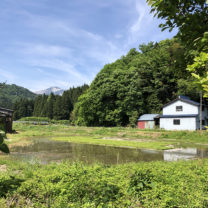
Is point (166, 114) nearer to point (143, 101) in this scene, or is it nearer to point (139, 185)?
point (143, 101)

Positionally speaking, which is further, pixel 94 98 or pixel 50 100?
pixel 50 100

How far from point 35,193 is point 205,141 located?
80.0ft

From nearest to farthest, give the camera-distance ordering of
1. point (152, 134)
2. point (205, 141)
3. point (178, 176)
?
point (178, 176), point (205, 141), point (152, 134)

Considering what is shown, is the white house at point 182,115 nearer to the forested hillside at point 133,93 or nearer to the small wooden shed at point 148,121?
the small wooden shed at point 148,121

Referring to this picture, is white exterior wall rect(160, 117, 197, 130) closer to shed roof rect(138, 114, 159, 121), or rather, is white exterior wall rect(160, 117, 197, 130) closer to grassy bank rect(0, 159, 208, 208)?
shed roof rect(138, 114, 159, 121)

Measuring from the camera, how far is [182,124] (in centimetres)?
3678

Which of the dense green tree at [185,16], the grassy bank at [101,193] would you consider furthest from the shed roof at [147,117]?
the dense green tree at [185,16]

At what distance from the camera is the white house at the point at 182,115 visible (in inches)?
1402

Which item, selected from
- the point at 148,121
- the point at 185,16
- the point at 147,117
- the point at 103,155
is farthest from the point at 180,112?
the point at 185,16

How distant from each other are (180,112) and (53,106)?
57.5 metres

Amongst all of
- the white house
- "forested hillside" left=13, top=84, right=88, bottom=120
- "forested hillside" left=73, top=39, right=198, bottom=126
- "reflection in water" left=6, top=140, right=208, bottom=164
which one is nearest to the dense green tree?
"reflection in water" left=6, top=140, right=208, bottom=164

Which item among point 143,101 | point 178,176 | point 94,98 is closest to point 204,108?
point 143,101

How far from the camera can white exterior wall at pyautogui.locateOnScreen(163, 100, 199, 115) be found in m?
36.4

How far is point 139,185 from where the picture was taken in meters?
5.12
